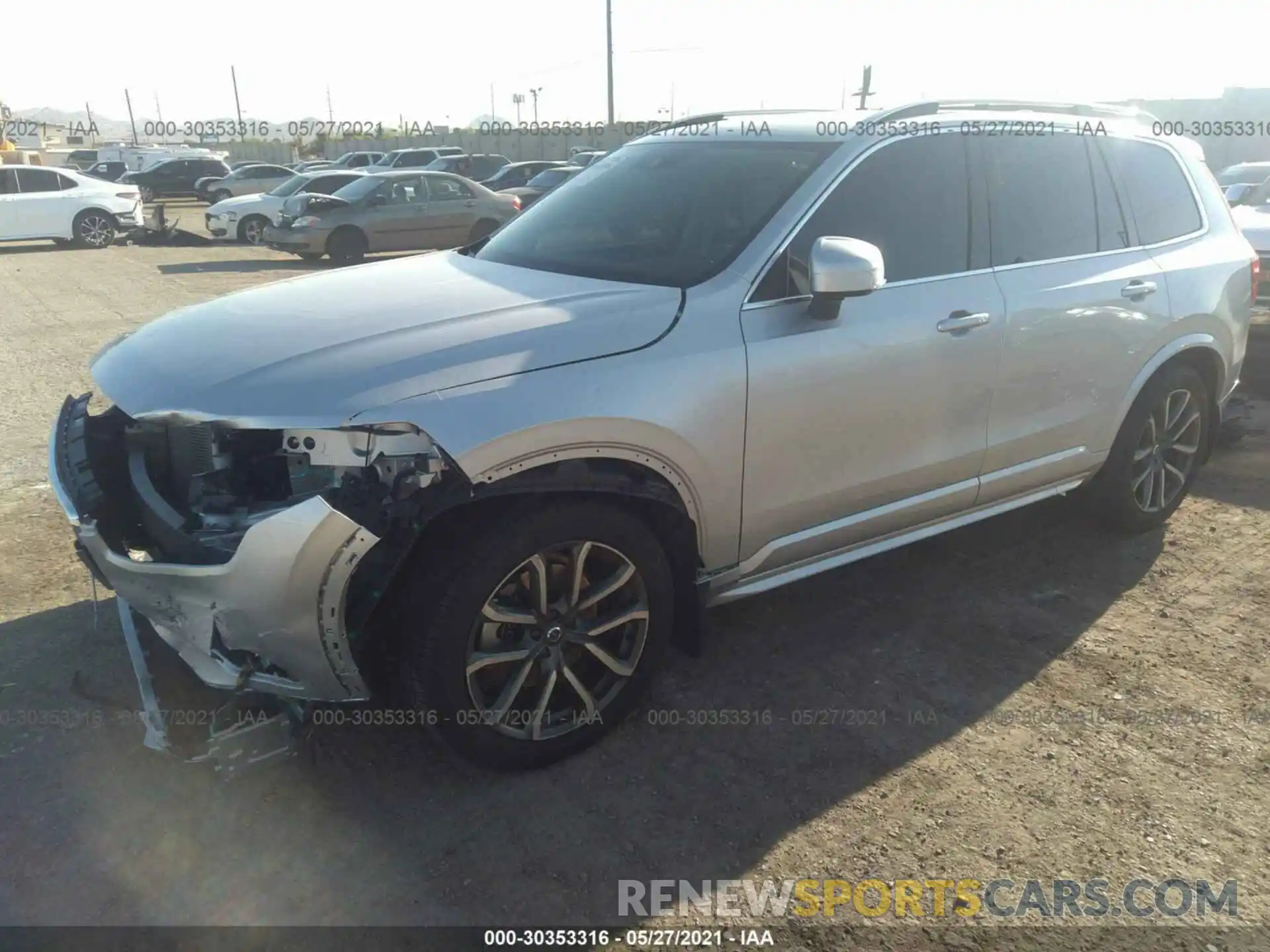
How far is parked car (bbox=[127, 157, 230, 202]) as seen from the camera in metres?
30.4

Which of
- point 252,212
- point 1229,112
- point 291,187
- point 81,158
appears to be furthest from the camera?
point 81,158

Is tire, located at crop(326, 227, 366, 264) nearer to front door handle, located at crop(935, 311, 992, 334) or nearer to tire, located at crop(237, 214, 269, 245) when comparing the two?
tire, located at crop(237, 214, 269, 245)

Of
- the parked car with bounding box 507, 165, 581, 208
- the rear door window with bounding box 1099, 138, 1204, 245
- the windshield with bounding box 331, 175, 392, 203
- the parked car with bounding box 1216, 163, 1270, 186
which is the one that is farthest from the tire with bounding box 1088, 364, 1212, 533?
the parked car with bounding box 507, 165, 581, 208

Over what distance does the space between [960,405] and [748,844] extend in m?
1.82

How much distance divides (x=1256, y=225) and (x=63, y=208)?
19.4m

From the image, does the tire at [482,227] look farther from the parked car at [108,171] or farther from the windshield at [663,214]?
the parked car at [108,171]

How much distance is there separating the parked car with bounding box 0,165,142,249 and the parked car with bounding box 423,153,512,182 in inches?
440

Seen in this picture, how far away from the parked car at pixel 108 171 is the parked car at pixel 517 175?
1544 centimetres

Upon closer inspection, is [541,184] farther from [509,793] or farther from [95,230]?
[509,793]

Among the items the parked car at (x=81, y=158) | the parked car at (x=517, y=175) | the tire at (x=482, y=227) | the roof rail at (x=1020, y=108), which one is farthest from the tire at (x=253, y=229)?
the parked car at (x=81, y=158)

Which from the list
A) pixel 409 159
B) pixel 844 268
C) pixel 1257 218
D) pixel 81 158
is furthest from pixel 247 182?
pixel 844 268

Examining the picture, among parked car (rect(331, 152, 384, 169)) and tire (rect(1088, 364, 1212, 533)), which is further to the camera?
parked car (rect(331, 152, 384, 169))

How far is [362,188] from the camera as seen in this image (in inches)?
631

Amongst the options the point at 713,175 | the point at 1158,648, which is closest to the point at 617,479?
the point at 713,175
